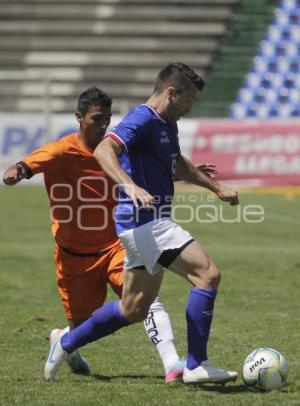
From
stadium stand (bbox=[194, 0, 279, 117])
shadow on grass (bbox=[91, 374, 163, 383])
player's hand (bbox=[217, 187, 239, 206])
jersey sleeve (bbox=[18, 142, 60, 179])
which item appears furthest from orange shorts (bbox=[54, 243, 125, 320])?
stadium stand (bbox=[194, 0, 279, 117])

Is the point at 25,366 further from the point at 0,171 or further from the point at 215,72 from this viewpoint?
the point at 215,72

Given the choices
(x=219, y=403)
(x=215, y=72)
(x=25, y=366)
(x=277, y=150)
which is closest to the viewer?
(x=219, y=403)

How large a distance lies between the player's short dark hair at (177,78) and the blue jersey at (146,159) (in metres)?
0.17

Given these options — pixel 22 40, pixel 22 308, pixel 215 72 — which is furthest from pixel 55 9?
pixel 22 308

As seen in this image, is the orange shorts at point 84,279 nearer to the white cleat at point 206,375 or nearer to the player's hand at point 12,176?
the player's hand at point 12,176

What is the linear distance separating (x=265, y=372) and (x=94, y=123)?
6.74 ft

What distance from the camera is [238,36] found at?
30203mm

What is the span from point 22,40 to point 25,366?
80.4 feet

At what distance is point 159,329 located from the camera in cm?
637

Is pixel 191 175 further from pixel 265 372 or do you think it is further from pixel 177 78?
pixel 265 372

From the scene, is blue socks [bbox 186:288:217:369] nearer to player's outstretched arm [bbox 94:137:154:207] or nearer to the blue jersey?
the blue jersey

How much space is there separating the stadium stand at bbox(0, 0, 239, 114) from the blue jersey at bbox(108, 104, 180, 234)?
2346 cm

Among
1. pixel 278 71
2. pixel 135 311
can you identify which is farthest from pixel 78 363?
pixel 278 71

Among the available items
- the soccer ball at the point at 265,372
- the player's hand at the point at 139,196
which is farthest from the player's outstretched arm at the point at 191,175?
the soccer ball at the point at 265,372
